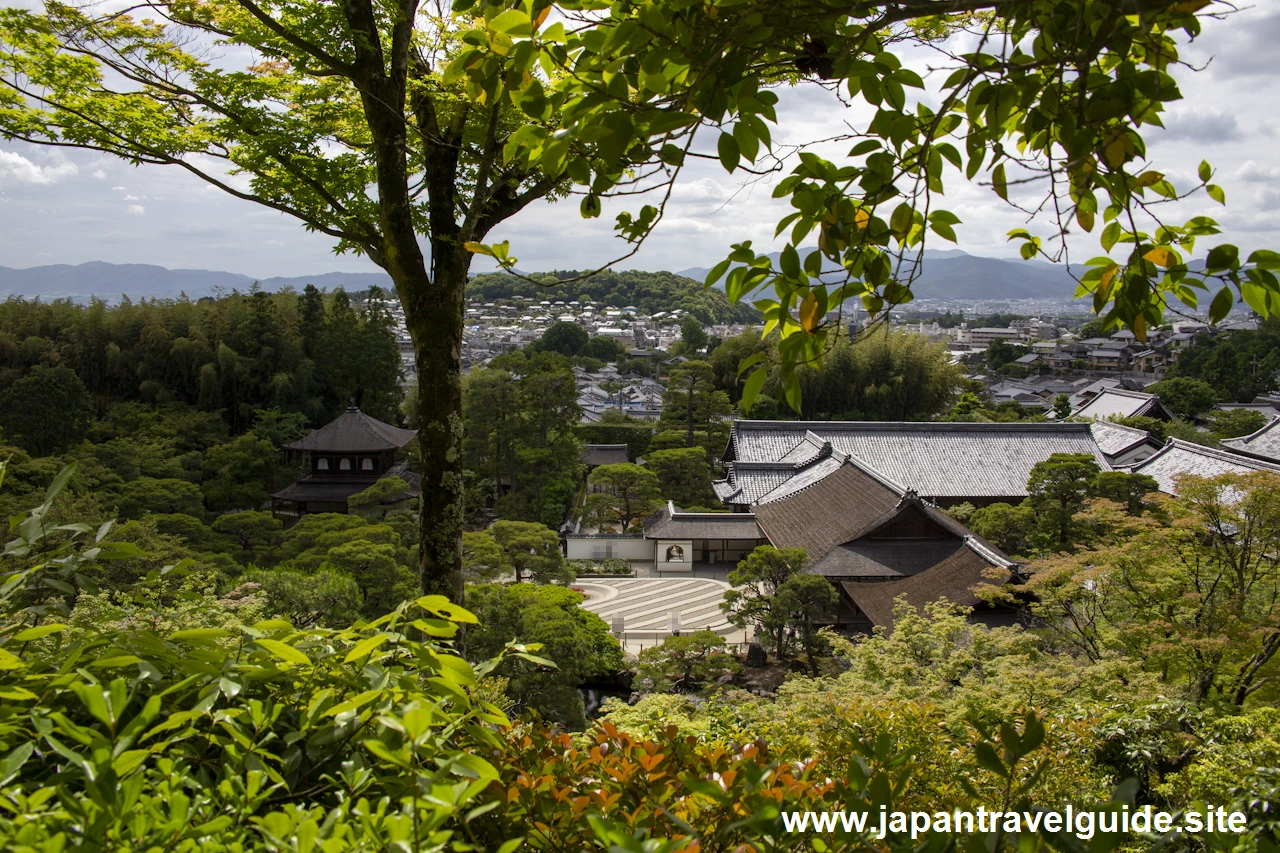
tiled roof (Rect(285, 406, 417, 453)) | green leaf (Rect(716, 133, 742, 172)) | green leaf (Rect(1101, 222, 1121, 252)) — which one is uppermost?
green leaf (Rect(716, 133, 742, 172))

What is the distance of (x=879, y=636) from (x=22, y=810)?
24.8ft

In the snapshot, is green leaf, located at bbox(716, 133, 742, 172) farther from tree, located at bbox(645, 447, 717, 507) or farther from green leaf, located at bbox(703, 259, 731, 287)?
tree, located at bbox(645, 447, 717, 507)

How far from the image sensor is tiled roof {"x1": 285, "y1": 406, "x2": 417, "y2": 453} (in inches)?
773

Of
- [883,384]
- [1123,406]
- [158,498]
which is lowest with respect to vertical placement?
[158,498]

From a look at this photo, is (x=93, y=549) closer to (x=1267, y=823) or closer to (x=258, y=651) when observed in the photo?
(x=258, y=651)

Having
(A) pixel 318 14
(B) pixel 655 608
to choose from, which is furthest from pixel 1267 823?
(B) pixel 655 608

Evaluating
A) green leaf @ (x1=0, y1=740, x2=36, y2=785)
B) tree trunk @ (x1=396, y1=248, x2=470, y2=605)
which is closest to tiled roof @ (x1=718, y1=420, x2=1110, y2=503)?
tree trunk @ (x1=396, y1=248, x2=470, y2=605)

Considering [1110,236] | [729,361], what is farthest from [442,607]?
[729,361]

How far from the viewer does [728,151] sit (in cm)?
110

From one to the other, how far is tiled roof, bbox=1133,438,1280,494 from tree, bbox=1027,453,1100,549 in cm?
353

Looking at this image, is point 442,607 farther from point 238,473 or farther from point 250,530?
point 238,473

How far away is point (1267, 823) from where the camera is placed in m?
1.09

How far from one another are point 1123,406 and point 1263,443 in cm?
842

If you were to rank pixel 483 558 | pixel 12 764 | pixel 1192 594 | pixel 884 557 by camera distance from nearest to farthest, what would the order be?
1. pixel 12 764
2. pixel 1192 594
3. pixel 483 558
4. pixel 884 557
